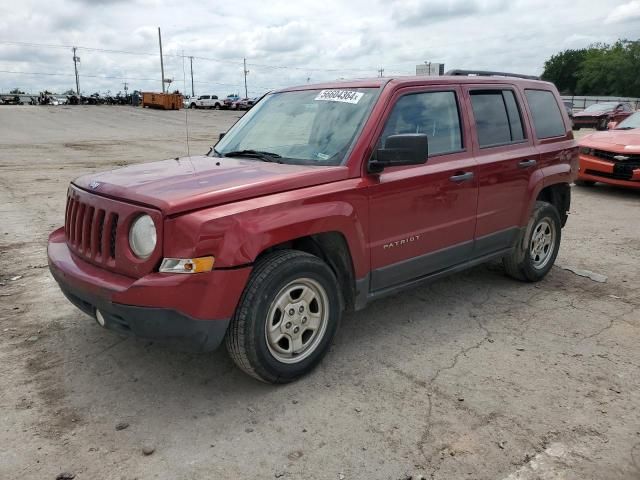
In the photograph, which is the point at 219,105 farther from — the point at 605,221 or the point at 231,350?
the point at 231,350

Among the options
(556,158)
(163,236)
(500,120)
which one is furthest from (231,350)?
(556,158)

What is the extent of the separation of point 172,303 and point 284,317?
0.72m

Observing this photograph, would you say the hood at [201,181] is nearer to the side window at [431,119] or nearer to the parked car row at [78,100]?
the side window at [431,119]

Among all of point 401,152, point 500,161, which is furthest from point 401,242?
point 500,161

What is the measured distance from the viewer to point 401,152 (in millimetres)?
3393

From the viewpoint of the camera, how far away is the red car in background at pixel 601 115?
80.9ft

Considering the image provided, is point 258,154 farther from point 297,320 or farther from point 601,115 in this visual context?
point 601,115

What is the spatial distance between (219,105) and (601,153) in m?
53.6

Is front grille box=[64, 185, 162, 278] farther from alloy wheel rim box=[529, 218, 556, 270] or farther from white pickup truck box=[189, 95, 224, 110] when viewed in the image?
white pickup truck box=[189, 95, 224, 110]

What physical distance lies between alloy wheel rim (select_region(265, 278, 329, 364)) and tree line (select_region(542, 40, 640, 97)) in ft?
293

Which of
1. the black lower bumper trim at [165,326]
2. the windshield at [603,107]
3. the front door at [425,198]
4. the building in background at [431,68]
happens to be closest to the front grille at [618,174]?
the building in background at [431,68]

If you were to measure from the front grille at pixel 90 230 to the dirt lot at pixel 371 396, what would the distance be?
32.2 inches

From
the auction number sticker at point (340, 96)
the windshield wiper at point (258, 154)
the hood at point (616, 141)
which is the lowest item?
the hood at point (616, 141)

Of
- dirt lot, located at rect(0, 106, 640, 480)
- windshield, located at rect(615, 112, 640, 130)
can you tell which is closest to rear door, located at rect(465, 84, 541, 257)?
dirt lot, located at rect(0, 106, 640, 480)
